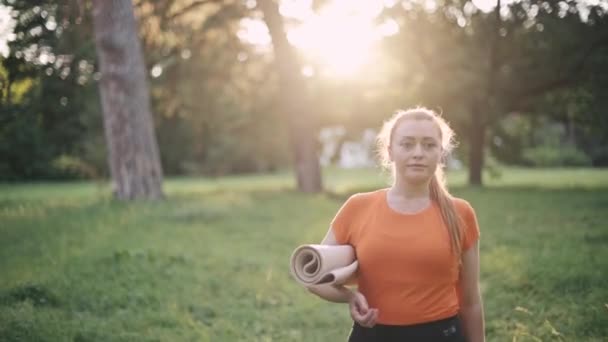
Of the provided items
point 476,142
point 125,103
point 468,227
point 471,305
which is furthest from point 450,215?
point 476,142

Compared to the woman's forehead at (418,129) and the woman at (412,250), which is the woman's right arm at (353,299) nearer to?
the woman at (412,250)

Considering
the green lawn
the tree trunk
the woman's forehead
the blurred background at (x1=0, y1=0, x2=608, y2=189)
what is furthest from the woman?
the tree trunk

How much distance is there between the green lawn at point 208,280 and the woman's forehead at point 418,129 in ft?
7.34

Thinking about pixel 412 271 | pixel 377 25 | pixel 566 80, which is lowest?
→ pixel 412 271

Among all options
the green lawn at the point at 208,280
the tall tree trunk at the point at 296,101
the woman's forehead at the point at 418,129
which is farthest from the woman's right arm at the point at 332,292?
the tall tree trunk at the point at 296,101

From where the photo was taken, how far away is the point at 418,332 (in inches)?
115

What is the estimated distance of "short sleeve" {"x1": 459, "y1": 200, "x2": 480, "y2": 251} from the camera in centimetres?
305

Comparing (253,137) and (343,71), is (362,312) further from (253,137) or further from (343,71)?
(253,137)

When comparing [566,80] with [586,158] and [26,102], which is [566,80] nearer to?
[26,102]

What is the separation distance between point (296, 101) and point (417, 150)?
15042 millimetres

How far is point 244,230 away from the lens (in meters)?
11.1

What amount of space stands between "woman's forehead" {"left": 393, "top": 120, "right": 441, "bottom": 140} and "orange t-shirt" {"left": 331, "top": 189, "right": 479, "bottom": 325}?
39 centimetres

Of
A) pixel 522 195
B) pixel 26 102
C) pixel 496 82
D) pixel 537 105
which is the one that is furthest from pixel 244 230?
pixel 537 105

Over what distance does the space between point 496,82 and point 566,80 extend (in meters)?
2.44
